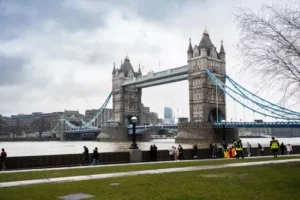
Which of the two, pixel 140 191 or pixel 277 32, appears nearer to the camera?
pixel 140 191

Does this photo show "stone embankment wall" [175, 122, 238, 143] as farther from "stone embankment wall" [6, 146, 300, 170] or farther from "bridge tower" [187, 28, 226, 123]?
"stone embankment wall" [6, 146, 300, 170]

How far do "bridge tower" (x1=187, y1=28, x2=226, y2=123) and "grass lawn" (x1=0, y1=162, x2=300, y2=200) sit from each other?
73.8 m

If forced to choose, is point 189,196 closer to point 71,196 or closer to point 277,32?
point 71,196

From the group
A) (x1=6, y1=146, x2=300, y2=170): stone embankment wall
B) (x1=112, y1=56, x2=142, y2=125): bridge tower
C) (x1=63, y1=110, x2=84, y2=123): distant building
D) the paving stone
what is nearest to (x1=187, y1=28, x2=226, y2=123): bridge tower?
(x1=112, y1=56, x2=142, y2=125): bridge tower

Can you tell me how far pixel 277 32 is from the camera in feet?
45.0

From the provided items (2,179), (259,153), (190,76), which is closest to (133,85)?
(190,76)

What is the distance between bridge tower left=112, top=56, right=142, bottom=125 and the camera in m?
122

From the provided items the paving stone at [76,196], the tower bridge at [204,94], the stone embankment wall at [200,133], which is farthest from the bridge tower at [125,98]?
the paving stone at [76,196]

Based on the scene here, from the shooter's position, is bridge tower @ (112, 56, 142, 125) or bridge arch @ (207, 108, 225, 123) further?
bridge tower @ (112, 56, 142, 125)

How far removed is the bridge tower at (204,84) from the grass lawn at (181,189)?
242ft

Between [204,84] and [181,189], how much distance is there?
78.8 meters

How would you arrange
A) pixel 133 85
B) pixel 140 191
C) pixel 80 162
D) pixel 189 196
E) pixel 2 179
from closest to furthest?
pixel 189 196 → pixel 140 191 → pixel 2 179 → pixel 80 162 → pixel 133 85

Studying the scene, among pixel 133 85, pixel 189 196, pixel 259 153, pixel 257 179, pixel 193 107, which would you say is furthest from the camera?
pixel 133 85

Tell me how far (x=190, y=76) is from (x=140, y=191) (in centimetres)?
8298
